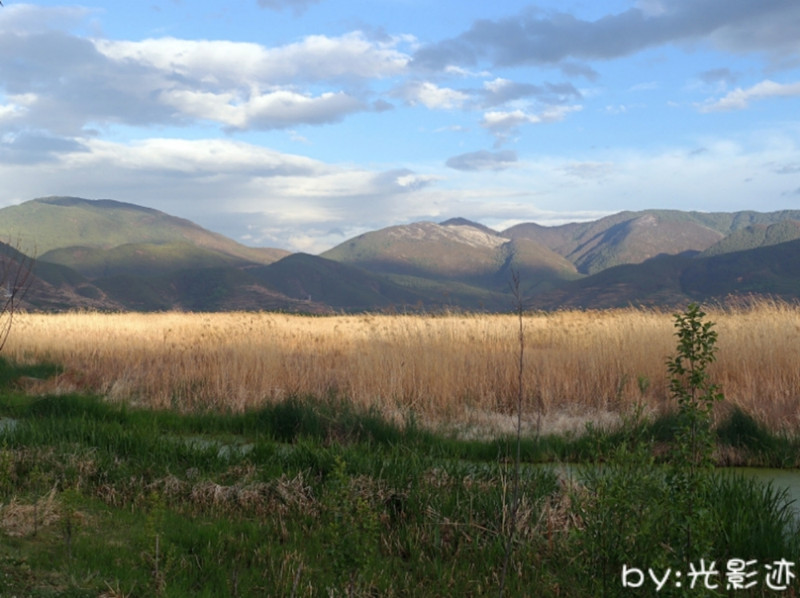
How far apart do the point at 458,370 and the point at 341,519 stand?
7618mm

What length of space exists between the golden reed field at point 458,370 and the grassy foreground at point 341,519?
2.53 meters

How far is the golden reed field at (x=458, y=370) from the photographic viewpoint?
→ 33.4 feet

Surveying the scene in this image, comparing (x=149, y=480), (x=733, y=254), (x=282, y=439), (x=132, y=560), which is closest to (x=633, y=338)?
(x=282, y=439)

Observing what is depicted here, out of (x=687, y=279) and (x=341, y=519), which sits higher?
(x=687, y=279)

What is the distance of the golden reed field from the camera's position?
1017cm

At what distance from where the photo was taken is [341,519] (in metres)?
3.73

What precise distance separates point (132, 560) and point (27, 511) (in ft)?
3.88

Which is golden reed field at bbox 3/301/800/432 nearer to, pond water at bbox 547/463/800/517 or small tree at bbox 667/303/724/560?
pond water at bbox 547/463/800/517

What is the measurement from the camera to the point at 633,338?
13406 millimetres

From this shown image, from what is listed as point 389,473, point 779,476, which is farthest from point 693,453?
point 779,476

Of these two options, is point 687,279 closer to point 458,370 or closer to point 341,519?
point 458,370

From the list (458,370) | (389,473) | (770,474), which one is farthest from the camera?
(458,370)

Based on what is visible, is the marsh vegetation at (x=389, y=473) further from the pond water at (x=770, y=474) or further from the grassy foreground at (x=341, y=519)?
the pond water at (x=770, y=474)

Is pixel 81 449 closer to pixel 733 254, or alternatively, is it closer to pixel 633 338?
pixel 633 338
